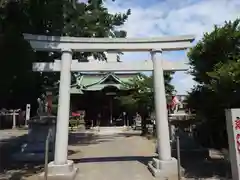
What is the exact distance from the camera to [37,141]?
43.4 ft

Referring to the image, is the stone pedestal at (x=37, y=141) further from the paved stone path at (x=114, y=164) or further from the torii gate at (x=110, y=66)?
the torii gate at (x=110, y=66)

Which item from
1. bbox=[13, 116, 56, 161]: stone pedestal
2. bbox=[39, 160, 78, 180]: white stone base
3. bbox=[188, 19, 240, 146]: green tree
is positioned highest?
bbox=[188, 19, 240, 146]: green tree

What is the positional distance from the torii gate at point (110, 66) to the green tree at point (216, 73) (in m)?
0.93

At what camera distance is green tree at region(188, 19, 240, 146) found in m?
7.32

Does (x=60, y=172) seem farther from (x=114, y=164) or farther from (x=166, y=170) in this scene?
(x=166, y=170)

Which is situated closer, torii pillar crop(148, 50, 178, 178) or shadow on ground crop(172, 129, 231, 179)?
shadow on ground crop(172, 129, 231, 179)

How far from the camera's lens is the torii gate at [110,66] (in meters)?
8.95

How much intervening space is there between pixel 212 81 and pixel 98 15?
9.91 m

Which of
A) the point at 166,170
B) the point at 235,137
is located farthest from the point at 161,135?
the point at 235,137

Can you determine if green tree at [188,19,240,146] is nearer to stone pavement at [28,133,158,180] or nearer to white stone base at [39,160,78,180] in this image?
stone pavement at [28,133,158,180]

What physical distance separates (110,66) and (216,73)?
3535 millimetres

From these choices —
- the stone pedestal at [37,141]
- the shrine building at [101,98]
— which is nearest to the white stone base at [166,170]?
the stone pedestal at [37,141]

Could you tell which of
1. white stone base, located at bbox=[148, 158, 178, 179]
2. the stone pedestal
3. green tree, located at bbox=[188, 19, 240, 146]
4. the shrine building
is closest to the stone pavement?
white stone base, located at bbox=[148, 158, 178, 179]

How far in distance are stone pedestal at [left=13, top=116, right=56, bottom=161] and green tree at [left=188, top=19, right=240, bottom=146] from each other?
6659mm
